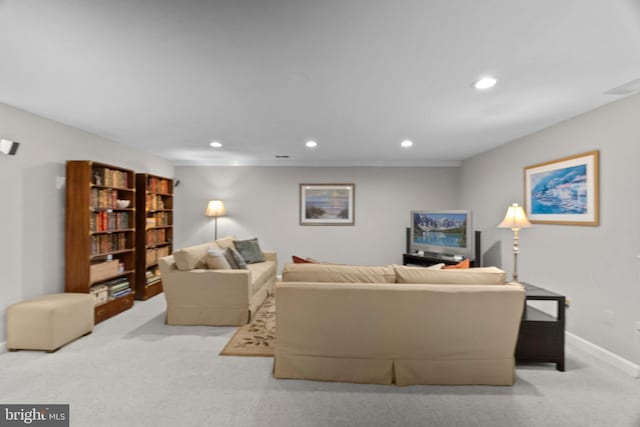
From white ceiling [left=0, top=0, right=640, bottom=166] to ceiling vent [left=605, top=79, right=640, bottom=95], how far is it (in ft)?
0.31

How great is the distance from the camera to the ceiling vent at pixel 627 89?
7.65 ft

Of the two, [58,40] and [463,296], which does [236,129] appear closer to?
[58,40]

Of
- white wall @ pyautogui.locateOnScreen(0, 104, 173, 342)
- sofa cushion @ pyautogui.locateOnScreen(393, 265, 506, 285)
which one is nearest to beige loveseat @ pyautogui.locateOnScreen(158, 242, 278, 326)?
white wall @ pyautogui.locateOnScreen(0, 104, 173, 342)

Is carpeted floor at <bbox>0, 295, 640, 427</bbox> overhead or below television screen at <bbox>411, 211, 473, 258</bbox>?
below

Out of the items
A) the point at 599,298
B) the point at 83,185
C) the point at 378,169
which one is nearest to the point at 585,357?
the point at 599,298

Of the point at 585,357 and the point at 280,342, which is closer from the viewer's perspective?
the point at 280,342

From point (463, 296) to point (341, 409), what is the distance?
45.7 inches

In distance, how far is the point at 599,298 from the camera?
283 centimetres

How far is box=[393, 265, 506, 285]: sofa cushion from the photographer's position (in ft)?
7.55

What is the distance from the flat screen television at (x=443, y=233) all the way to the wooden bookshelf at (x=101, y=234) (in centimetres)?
467

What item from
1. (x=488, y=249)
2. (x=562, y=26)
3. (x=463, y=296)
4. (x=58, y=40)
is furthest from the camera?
(x=488, y=249)

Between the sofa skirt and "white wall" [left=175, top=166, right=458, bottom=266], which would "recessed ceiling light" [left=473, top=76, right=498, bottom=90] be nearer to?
the sofa skirt

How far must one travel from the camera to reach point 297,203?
A: 6.11 meters

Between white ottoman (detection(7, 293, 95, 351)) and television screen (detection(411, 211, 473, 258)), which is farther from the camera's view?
television screen (detection(411, 211, 473, 258))
